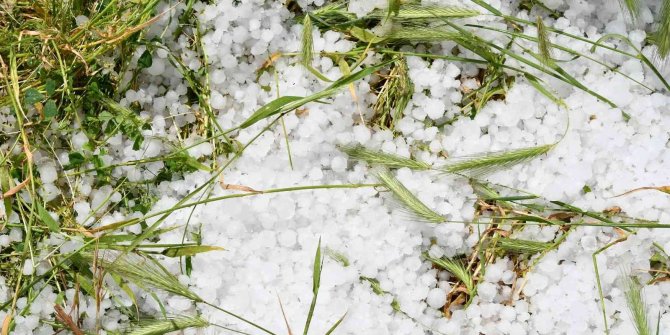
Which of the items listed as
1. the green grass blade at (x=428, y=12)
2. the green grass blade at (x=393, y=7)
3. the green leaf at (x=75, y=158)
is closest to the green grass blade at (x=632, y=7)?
the green grass blade at (x=428, y=12)

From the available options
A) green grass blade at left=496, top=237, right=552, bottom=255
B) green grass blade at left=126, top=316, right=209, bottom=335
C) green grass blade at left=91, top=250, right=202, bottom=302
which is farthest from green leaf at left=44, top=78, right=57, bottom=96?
green grass blade at left=496, top=237, right=552, bottom=255

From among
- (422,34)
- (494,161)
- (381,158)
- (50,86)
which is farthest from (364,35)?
(50,86)

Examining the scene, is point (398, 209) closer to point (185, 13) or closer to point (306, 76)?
point (306, 76)

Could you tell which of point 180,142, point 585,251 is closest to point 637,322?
point 585,251

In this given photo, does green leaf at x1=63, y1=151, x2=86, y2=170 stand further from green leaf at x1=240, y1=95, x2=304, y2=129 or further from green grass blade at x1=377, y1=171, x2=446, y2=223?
green grass blade at x1=377, y1=171, x2=446, y2=223

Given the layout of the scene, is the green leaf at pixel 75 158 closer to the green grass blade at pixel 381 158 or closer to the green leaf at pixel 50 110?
the green leaf at pixel 50 110

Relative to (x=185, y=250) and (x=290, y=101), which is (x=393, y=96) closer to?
(x=290, y=101)

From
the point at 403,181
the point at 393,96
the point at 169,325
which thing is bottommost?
the point at 169,325
